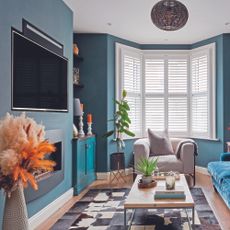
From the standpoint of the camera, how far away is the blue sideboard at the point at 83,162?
4.71 m

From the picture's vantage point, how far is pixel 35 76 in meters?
3.24

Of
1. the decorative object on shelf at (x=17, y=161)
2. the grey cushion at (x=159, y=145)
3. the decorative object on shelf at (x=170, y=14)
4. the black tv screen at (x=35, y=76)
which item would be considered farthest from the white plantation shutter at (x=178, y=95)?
the decorative object on shelf at (x=17, y=161)

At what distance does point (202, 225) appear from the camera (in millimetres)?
Answer: 3285

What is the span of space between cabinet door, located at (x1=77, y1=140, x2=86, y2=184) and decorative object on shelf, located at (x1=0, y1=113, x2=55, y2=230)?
3262 millimetres

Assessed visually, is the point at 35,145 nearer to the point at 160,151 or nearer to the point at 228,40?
the point at 160,151

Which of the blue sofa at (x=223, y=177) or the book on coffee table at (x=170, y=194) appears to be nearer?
the book on coffee table at (x=170, y=194)

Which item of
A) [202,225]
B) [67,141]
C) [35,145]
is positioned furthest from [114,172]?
[35,145]

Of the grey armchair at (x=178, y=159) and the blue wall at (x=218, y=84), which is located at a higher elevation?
the blue wall at (x=218, y=84)

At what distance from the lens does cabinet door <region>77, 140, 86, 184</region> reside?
4770 millimetres

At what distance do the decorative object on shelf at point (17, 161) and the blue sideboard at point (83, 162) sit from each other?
10.5ft

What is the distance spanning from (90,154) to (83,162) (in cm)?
39

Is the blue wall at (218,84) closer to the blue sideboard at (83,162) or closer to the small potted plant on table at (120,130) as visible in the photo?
the small potted plant on table at (120,130)

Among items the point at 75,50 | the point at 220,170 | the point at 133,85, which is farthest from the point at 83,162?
the point at 133,85

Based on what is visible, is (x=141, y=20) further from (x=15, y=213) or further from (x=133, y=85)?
(x=15, y=213)
